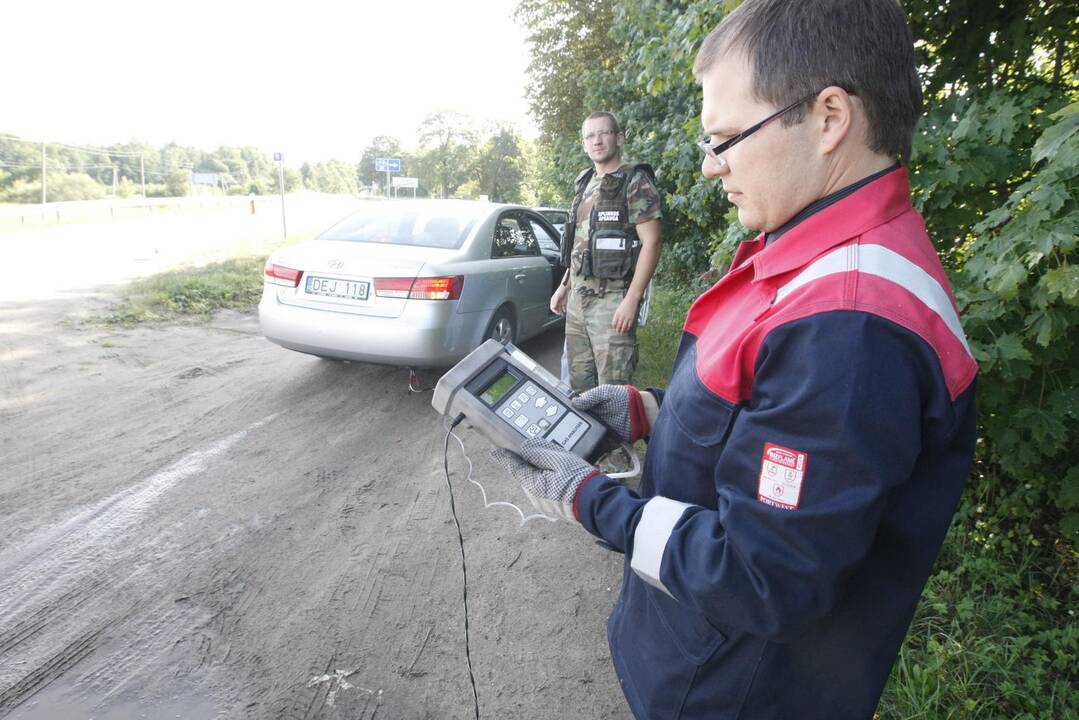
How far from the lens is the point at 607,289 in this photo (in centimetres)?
383

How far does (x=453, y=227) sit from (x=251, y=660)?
367cm

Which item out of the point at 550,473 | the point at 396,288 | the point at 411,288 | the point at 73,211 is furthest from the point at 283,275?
the point at 73,211

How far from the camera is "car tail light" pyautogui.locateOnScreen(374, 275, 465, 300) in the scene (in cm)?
444

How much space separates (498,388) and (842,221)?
914mm

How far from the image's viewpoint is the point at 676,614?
109 centimetres

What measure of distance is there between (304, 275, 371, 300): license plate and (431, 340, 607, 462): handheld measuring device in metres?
3.06

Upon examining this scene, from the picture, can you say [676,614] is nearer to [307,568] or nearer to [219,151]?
[307,568]

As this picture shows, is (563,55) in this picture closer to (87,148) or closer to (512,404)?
(512,404)

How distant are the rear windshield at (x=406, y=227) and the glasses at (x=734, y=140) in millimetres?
4006

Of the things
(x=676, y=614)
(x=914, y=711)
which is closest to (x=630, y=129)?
(x=914, y=711)

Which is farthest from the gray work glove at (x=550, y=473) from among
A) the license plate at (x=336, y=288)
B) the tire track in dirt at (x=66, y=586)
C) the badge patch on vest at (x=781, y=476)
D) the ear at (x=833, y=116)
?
the license plate at (x=336, y=288)

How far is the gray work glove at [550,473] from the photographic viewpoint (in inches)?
45.1

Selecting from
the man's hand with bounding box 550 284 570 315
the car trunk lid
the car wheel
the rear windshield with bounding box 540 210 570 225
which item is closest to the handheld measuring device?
the man's hand with bounding box 550 284 570 315

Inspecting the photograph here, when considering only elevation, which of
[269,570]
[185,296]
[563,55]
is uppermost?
[563,55]
